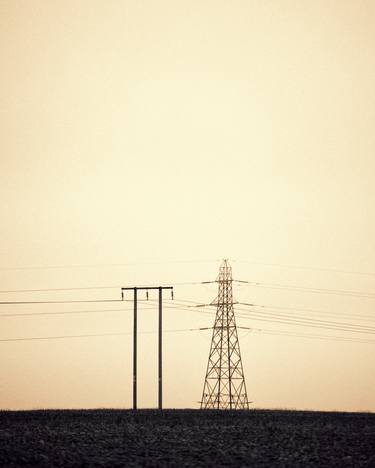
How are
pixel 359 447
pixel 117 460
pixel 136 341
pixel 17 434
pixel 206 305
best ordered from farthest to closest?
pixel 206 305
pixel 136 341
pixel 17 434
pixel 359 447
pixel 117 460

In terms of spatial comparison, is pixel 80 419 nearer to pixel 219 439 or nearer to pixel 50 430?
pixel 50 430

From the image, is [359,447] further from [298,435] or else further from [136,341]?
[136,341]

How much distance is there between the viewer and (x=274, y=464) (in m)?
25.3

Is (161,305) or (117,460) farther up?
(161,305)

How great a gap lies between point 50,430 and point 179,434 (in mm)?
5642

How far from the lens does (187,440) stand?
1190 inches

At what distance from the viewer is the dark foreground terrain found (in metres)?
25.8

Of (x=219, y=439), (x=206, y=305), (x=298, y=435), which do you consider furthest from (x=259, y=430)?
(x=206, y=305)

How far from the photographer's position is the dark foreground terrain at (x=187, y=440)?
84.5 ft

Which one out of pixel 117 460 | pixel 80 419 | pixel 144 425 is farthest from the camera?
pixel 80 419

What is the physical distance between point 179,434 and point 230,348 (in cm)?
2554

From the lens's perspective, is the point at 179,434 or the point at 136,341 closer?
the point at 179,434

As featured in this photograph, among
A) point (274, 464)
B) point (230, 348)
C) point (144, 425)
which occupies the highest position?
point (230, 348)

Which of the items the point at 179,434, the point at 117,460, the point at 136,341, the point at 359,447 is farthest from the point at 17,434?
the point at 136,341
